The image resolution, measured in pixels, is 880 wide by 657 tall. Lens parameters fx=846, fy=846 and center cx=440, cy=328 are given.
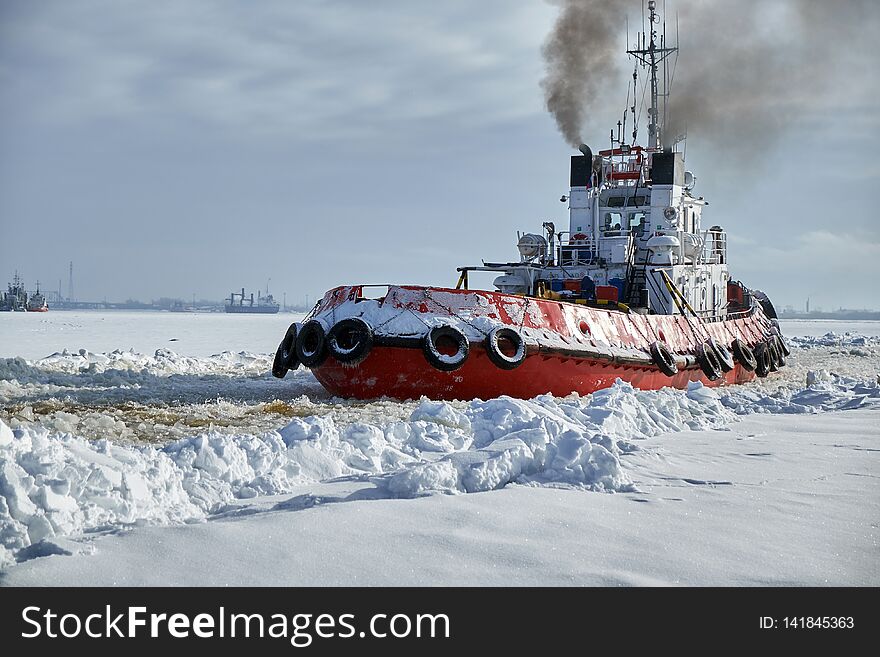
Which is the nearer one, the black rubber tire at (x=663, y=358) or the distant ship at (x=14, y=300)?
the black rubber tire at (x=663, y=358)

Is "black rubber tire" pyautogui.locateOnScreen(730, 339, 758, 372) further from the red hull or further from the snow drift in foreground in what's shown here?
the snow drift in foreground

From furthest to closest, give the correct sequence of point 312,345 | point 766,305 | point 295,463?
point 766,305 → point 312,345 → point 295,463

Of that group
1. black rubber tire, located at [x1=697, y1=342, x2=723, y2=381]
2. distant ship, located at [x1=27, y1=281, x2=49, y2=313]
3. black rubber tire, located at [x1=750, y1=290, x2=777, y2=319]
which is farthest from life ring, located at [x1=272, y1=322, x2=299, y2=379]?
distant ship, located at [x1=27, y1=281, x2=49, y2=313]

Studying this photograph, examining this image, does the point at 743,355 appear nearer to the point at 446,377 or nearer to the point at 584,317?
the point at 584,317

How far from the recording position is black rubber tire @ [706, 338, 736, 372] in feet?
42.6

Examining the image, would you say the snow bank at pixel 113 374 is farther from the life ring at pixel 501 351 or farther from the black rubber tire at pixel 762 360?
the black rubber tire at pixel 762 360

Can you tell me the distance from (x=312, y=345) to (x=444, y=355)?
1635 mm

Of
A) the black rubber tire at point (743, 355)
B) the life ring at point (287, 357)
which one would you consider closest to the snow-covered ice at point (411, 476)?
the life ring at point (287, 357)

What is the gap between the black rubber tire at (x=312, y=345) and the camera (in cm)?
936

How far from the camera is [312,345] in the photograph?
9.62m

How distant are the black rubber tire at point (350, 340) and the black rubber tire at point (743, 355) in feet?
25.2

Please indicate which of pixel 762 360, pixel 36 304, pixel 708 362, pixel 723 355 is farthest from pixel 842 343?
pixel 36 304

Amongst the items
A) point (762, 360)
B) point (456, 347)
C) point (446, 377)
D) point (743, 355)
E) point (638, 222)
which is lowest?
point (446, 377)

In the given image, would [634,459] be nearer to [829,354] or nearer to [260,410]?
[260,410]
